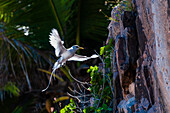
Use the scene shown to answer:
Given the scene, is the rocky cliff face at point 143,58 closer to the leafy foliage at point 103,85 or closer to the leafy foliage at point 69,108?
the leafy foliage at point 103,85

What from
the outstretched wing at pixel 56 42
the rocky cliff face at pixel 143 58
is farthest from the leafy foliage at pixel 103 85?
the outstretched wing at pixel 56 42

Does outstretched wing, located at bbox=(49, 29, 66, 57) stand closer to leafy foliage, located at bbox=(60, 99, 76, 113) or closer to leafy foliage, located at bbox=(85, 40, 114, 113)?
leafy foliage, located at bbox=(85, 40, 114, 113)

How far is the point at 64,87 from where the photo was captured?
21.2 feet

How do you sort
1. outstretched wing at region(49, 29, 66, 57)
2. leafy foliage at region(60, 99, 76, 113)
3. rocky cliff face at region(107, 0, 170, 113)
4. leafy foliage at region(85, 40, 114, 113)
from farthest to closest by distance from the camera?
1. leafy foliage at region(60, 99, 76, 113)
2. leafy foliage at region(85, 40, 114, 113)
3. outstretched wing at region(49, 29, 66, 57)
4. rocky cliff face at region(107, 0, 170, 113)

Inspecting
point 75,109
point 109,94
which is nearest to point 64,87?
point 75,109

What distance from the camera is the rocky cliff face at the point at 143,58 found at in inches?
95.3

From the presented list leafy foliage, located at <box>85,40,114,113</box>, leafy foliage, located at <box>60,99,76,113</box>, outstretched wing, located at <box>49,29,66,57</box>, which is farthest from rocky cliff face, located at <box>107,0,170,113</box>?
leafy foliage, located at <box>60,99,76,113</box>

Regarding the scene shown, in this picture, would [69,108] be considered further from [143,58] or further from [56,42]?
[143,58]

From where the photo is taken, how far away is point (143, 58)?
2.92 meters

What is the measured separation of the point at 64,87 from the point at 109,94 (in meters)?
2.69

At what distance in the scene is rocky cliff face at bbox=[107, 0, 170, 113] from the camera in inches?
95.3

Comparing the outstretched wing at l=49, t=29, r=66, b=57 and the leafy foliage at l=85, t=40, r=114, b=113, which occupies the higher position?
the outstretched wing at l=49, t=29, r=66, b=57

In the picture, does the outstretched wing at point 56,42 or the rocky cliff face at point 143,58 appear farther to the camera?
the outstretched wing at point 56,42

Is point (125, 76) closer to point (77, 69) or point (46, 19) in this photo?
point (77, 69)
